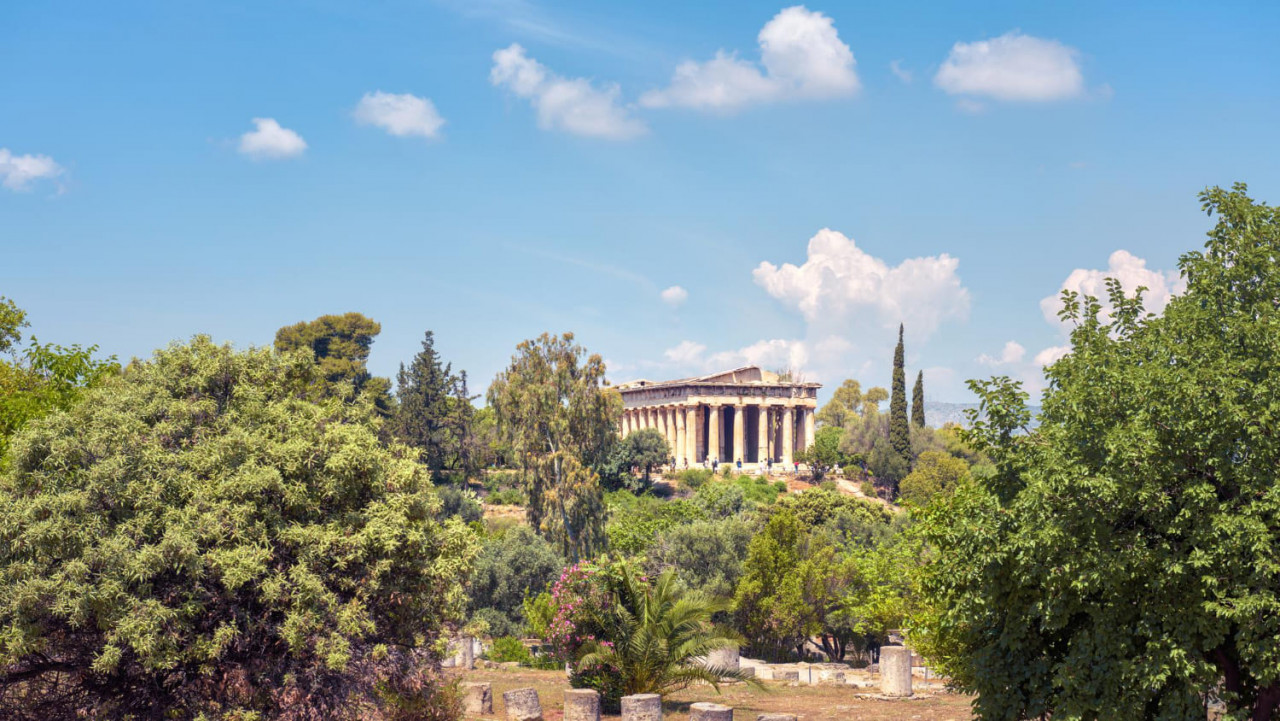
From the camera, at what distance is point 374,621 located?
1212 centimetres

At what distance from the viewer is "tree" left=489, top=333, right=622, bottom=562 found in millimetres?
40625

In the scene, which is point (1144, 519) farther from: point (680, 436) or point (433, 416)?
point (680, 436)

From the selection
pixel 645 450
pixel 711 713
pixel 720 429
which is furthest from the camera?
pixel 720 429

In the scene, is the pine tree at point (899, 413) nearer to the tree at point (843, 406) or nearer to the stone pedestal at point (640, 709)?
the tree at point (843, 406)

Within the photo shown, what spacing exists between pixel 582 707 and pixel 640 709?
0.86 meters

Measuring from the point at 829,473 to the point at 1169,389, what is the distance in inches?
2898

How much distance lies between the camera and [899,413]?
7544 centimetres

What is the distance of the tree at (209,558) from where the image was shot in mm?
10898

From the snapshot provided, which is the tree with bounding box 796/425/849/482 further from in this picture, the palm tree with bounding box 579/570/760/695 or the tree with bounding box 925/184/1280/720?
the tree with bounding box 925/184/1280/720

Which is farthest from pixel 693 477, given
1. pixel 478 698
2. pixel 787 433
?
pixel 478 698

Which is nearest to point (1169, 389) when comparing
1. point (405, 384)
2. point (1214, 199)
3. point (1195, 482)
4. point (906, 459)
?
point (1195, 482)

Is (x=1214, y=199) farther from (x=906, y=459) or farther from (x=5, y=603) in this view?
(x=906, y=459)

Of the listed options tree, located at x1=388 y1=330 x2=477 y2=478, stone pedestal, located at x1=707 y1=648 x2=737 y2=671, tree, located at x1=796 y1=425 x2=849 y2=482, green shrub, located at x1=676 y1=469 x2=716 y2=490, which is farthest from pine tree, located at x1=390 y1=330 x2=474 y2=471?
stone pedestal, located at x1=707 y1=648 x2=737 y2=671

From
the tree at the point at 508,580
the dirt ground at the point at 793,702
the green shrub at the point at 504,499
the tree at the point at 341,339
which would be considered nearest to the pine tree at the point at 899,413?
the green shrub at the point at 504,499
